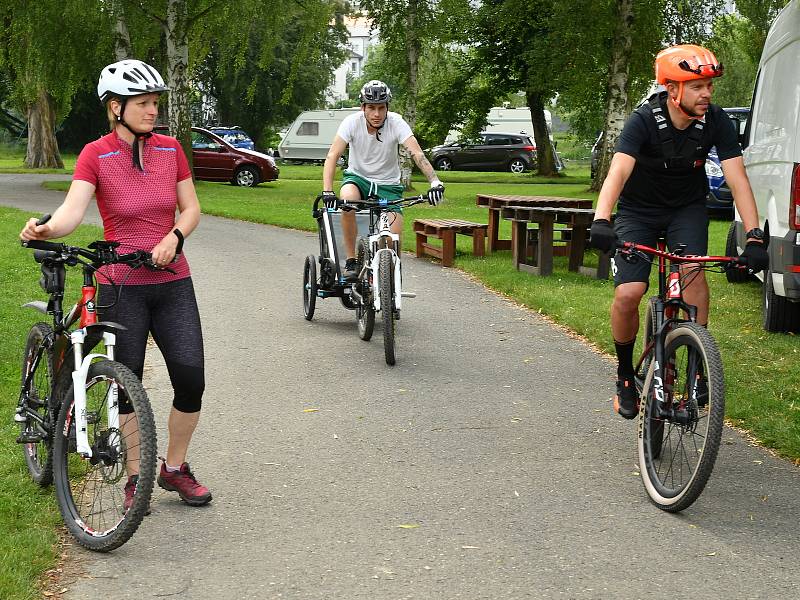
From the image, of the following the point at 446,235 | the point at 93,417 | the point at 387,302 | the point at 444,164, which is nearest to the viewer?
the point at 93,417

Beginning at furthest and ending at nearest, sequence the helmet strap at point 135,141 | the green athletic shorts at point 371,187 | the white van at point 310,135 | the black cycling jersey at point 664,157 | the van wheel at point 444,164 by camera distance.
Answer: the white van at point 310,135 < the van wheel at point 444,164 < the green athletic shorts at point 371,187 < the black cycling jersey at point 664,157 < the helmet strap at point 135,141

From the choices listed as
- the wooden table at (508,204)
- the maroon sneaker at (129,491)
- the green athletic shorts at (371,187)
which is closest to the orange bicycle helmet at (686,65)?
the maroon sneaker at (129,491)

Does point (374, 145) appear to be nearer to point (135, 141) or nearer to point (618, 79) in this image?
point (135, 141)

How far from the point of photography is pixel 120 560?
4586 millimetres

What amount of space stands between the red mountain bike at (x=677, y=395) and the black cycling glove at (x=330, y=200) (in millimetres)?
3939

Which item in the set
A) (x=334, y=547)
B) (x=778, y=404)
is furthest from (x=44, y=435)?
(x=778, y=404)

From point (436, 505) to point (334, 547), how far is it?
27.6 inches

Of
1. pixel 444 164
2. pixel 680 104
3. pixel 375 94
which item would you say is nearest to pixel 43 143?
pixel 444 164

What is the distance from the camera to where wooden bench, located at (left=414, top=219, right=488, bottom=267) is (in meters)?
15.2

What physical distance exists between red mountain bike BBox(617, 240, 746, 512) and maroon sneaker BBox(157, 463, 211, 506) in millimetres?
1921

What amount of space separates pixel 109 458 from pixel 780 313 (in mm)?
6697

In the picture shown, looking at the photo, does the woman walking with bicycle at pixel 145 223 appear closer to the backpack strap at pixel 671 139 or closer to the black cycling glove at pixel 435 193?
the backpack strap at pixel 671 139

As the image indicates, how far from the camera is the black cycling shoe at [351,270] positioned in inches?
384

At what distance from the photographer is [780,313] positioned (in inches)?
392
